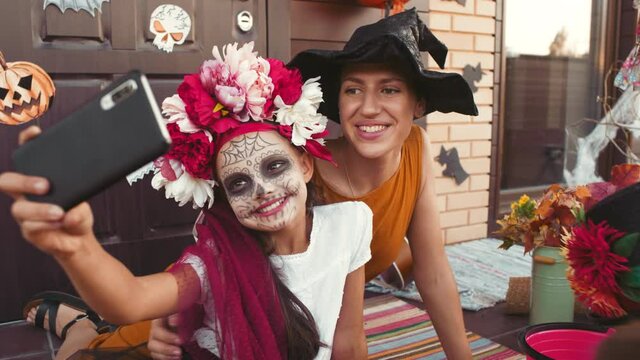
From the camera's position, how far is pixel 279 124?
56.3 inches

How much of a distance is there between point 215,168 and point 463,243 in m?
2.77

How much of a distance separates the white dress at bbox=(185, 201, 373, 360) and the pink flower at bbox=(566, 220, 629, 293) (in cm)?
60

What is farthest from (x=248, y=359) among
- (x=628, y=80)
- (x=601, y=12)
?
(x=601, y=12)

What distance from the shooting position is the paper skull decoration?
2.51m

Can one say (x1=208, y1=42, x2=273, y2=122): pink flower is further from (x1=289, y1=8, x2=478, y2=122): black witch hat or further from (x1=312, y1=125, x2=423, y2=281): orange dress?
(x1=312, y1=125, x2=423, y2=281): orange dress

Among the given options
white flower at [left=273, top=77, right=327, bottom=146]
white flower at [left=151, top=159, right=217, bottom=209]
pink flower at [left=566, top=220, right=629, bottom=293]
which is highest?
white flower at [left=273, top=77, right=327, bottom=146]

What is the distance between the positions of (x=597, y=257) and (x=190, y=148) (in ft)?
3.06

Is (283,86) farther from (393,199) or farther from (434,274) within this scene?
(434,274)

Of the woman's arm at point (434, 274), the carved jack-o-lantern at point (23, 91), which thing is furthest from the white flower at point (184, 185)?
the carved jack-o-lantern at point (23, 91)

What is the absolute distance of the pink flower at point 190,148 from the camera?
1.33 metres

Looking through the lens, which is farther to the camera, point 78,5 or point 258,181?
point 78,5

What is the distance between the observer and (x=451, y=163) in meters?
3.68

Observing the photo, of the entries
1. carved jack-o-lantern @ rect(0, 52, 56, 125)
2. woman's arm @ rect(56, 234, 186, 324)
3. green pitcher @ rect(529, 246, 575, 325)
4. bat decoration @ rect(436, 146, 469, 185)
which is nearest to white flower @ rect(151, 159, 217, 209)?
woman's arm @ rect(56, 234, 186, 324)

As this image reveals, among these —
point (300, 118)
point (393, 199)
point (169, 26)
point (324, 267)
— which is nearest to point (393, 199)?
point (393, 199)
